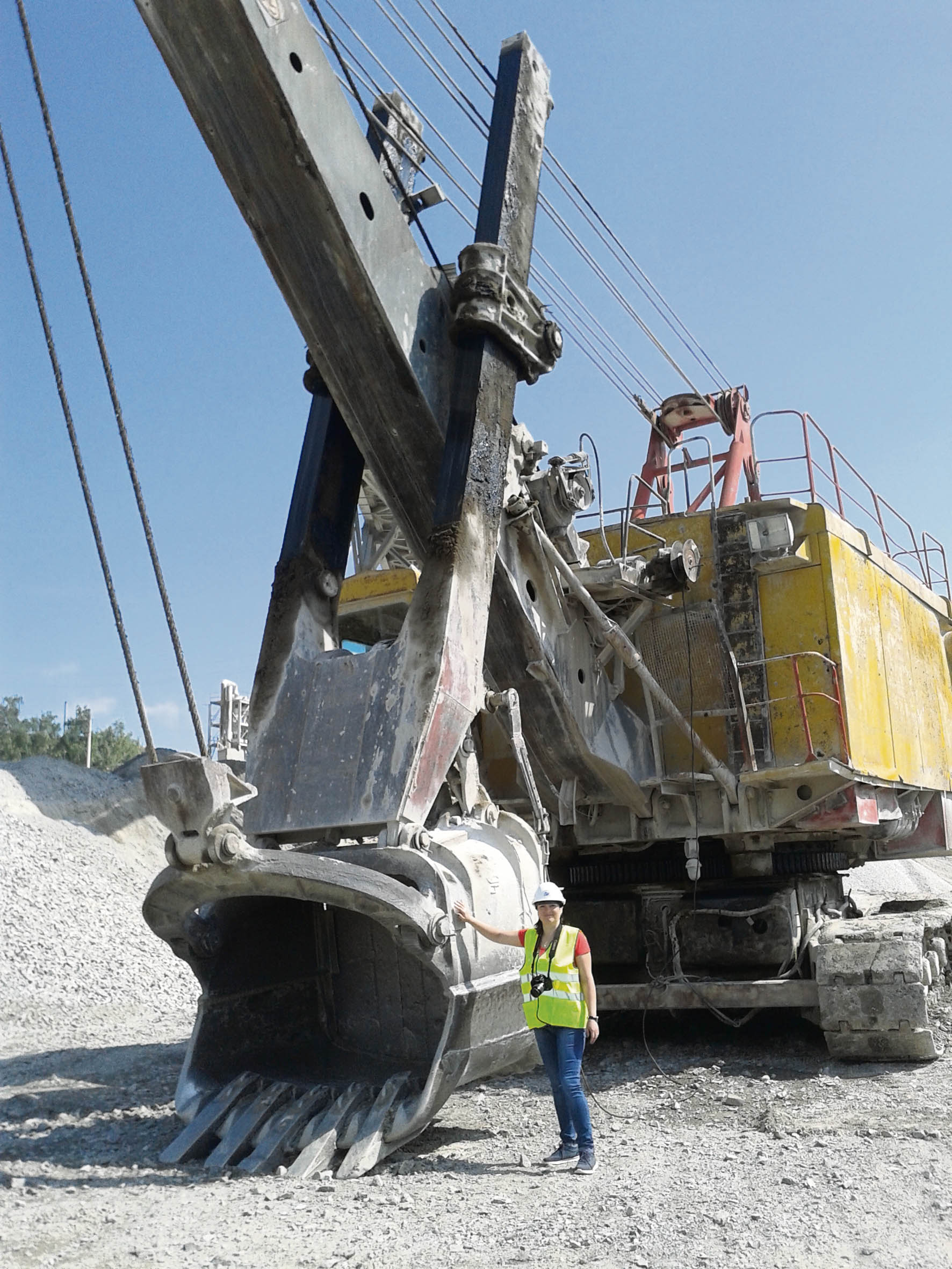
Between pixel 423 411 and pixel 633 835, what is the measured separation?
3.46m

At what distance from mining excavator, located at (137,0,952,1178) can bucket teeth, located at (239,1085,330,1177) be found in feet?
0.10

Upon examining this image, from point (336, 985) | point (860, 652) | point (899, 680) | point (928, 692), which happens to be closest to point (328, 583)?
point (336, 985)

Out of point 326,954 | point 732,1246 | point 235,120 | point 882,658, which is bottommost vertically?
point 732,1246

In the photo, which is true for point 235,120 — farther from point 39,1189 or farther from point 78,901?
point 78,901

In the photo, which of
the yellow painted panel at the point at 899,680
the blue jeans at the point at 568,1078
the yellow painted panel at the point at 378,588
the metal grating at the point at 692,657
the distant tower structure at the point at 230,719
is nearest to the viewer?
the blue jeans at the point at 568,1078

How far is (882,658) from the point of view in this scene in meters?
8.68

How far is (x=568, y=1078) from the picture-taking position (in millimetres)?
5023

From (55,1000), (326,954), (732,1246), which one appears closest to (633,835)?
(326,954)

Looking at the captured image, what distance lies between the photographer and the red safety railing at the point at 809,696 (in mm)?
7445

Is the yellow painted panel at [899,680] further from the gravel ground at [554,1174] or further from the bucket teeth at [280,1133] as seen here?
the bucket teeth at [280,1133]

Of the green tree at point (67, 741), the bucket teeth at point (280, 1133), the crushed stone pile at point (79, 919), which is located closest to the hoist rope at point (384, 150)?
the bucket teeth at point (280, 1133)

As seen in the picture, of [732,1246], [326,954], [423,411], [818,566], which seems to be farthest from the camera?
[818,566]

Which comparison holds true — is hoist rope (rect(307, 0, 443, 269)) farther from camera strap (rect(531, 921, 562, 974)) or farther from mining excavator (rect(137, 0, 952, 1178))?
camera strap (rect(531, 921, 562, 974))

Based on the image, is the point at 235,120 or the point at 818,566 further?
the point at 818,566
